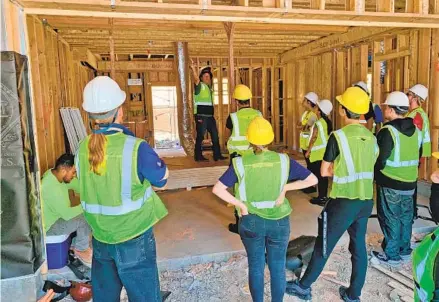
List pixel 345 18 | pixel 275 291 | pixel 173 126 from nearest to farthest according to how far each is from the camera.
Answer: pixel 275 291 → pixel 345 18 → pixel 173 126

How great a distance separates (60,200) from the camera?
3211 mm

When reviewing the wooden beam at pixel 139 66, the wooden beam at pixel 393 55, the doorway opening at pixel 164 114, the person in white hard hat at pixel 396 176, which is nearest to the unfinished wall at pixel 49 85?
the wooden beam at pixel 139 66

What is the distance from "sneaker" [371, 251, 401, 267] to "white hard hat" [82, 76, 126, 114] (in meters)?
2.99

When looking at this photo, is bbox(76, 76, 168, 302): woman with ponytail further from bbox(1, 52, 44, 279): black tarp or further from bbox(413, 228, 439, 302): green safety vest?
bbox(413, 228, 439, 302): green safety vest

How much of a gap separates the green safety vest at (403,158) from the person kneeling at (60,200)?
9.48ft

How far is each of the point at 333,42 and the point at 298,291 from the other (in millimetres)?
5323

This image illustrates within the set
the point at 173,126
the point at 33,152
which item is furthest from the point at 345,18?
the point at 173,126

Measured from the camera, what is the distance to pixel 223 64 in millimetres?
9781

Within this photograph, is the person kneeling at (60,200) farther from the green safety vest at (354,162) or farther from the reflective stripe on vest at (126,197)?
the green safety vest at (354,162)

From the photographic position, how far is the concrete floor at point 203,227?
3.74 m

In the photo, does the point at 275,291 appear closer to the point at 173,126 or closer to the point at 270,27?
the point at 270,27

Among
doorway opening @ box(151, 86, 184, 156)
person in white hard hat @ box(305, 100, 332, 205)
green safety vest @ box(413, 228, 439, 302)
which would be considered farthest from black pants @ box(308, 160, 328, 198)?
doorway opening @ box(151, 86, 184, 156)

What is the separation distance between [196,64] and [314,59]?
3.12 meters

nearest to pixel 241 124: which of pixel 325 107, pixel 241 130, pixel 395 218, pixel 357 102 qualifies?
pixel 241 130
